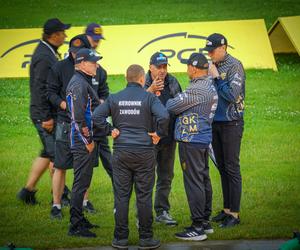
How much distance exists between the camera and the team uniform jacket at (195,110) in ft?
31.0

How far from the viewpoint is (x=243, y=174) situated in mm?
12773

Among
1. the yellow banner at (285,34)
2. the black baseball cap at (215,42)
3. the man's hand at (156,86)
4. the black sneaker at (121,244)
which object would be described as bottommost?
the black sneaker at (121,244)

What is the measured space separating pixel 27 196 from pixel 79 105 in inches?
88.6

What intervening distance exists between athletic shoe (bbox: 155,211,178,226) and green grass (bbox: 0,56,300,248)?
0.41 ft

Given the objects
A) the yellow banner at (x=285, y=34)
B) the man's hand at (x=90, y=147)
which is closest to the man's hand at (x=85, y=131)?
the man's hand at (x=90, y=147)

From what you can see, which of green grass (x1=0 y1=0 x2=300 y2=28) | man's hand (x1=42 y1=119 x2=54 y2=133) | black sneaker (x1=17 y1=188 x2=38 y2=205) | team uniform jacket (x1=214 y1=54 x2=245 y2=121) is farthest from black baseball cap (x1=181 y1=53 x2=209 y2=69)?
green grass (x1=0 y1=0 x2=300 y2=28)

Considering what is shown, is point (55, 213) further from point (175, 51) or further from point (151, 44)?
point (151, 44)

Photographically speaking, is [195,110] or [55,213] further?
[55,213]

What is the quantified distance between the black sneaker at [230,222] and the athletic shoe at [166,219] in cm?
60

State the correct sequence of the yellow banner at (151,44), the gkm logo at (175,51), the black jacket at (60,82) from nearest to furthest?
the black jacket at (60,82), the gkm logo at (175,51), the yellow banner at (151,44)

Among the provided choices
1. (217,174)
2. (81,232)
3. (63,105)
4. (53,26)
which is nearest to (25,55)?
(217,174)

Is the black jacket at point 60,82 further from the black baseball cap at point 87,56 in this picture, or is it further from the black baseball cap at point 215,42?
the black baseball cap at point 215,42

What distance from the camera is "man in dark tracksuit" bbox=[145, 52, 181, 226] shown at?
995cm

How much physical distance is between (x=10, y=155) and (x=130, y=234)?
497cm
